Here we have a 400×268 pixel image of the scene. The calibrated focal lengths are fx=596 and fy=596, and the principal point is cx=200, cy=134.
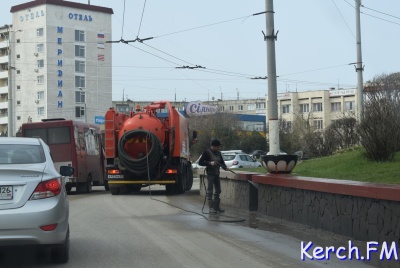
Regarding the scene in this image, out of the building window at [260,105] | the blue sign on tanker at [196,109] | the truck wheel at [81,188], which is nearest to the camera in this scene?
the truck wheel at [81,188]

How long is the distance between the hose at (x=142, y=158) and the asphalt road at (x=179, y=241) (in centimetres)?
568

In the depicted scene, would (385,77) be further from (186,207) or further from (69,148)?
(186,207)

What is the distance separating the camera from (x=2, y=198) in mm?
7305

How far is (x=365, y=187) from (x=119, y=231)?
4827 mm

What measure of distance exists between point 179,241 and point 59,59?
77.3 m

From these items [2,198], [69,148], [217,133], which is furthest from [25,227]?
[217,133]

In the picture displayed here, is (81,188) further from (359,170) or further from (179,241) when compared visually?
(179,241)

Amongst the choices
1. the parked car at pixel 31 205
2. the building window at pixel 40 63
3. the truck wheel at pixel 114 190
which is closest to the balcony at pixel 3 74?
the building window at pixel 40 63

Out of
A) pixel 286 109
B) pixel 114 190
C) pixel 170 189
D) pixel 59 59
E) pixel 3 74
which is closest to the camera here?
pixel 170 189

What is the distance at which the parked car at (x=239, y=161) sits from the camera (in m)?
38.7

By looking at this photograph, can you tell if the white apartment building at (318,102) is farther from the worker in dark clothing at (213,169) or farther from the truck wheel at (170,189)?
the worker in dark clothing at (213,169)

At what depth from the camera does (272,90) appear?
1655cm

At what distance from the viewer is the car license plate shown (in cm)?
730

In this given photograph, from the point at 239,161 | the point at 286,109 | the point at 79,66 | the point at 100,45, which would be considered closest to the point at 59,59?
the point at 79,66
